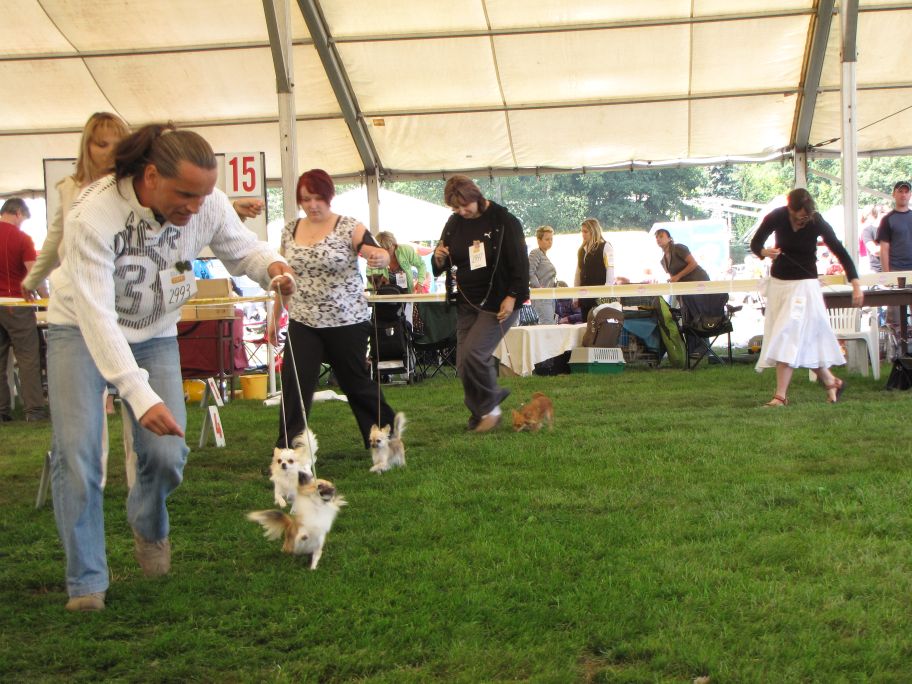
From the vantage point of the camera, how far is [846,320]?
10867mm

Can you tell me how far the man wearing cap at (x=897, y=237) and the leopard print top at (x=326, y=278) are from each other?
768 cm

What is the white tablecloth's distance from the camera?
1182 centimetres

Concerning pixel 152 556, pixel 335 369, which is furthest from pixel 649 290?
pixel 152 556

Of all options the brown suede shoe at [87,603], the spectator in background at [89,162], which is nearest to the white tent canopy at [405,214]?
the spectator in background at [89,162]

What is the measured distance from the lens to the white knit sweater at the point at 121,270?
2.68 meters

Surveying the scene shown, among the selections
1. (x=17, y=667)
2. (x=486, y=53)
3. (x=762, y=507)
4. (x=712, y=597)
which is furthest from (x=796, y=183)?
(x=17, y=667)

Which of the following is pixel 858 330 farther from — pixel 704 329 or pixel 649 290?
pixel 649 290

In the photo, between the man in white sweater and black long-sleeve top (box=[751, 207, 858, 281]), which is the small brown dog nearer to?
black long-sleeve top (box=[751, 207, 858, 281])

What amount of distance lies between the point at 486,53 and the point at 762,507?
9.85 metres

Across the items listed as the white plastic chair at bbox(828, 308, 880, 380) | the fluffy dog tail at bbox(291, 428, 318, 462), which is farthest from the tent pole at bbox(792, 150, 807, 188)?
the fluffy dog tail at bbox(291, 428, 318, 462)

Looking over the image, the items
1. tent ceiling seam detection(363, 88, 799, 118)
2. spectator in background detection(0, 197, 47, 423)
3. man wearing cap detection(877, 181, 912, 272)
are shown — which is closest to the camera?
spectator in background detection(0, 197, 47, 423)

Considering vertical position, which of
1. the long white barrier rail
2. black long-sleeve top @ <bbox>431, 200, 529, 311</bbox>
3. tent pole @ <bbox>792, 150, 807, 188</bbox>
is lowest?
the long white barrier rail

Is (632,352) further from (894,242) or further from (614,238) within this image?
(614,238)

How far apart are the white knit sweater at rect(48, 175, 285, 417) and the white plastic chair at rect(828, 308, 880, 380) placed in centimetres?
758
